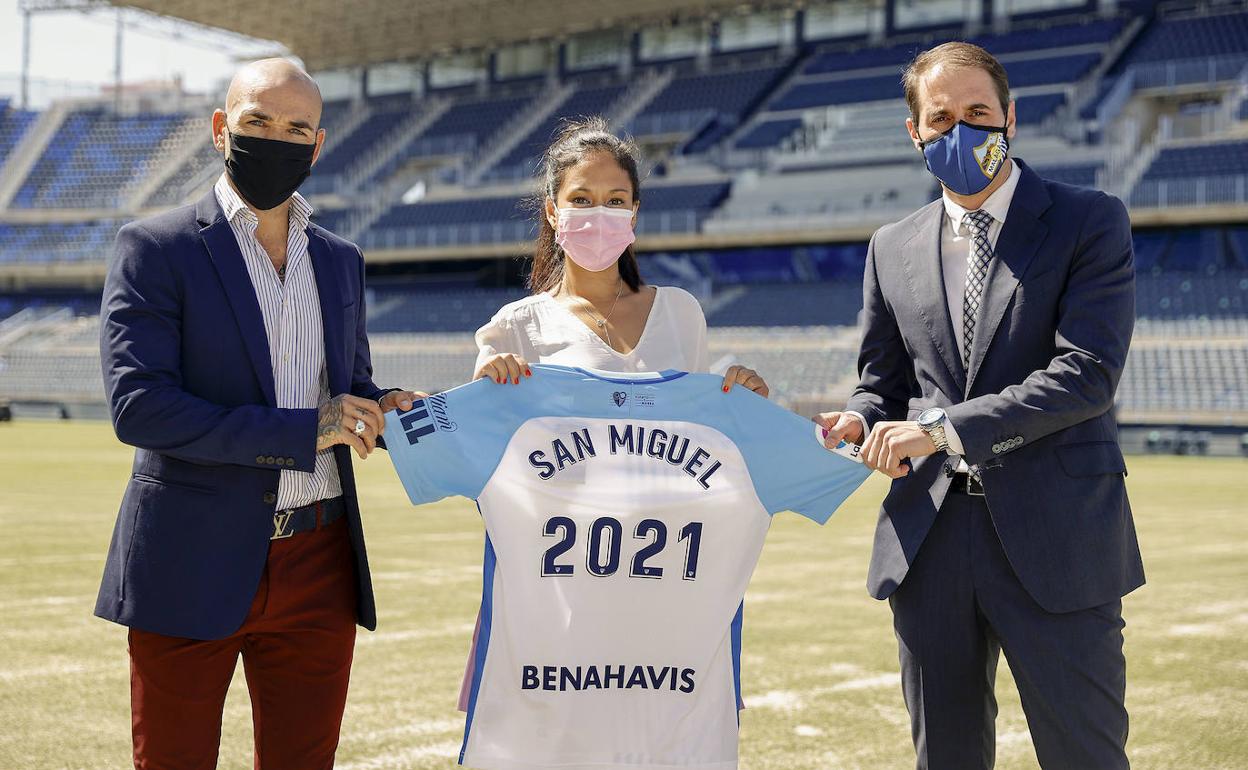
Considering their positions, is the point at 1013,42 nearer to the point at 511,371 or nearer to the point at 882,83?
the point at 882,83

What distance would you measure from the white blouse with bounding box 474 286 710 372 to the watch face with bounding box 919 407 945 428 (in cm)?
54

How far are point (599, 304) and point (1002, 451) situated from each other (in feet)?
3.31

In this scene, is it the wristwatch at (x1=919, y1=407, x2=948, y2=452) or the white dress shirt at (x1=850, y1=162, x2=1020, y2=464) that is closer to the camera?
the wristwatch at (x1=919, y1=407, x2=948, y2=452)

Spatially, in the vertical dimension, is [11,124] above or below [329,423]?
above

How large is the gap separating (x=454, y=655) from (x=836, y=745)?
6.77 feet

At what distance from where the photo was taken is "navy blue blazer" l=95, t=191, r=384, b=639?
2.68 meters

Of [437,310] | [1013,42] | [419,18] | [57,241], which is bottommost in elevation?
[437,310]

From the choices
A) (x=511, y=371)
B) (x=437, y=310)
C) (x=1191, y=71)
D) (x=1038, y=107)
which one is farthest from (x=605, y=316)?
(x=437, y=310)

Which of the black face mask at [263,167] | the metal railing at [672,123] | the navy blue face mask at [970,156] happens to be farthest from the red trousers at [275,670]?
the metal railing at [672,123]

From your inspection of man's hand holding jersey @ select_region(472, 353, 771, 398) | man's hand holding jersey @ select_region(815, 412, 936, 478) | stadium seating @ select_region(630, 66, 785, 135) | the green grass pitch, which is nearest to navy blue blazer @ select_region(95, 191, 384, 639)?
man's hand holding jersey @ select_region(472, 353, 771, 398)

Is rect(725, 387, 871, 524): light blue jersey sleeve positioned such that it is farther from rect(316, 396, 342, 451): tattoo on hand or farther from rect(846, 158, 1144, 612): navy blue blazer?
rect(316, 396, 342, 451): tattoo on hand

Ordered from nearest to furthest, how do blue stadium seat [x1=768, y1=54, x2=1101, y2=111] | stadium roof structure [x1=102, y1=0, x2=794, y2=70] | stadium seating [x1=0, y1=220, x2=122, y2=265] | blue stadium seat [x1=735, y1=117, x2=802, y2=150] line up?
blue stadium seat [x1=768, y1=54, x2=1101, y2=111] < blue stadium seat [x1=735, y1=117, x2=802, y2=150] < stadium roof structure [x1=102, y1=0, x2=794, y2=70] < stadium seating [x1=0, y1=220, x2=122, y2=265]

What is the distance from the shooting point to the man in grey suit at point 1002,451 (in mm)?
2777

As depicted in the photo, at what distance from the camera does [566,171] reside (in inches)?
126
